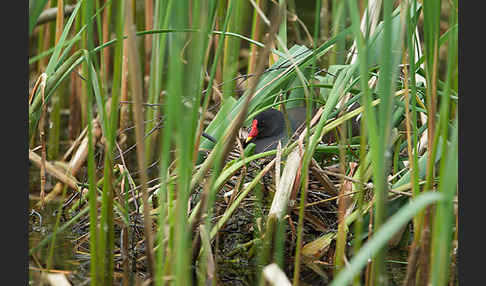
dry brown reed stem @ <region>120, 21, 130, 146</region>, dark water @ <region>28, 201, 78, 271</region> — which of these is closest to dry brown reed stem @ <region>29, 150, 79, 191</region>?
dark water @ <region>28, 201, 78, 271</region>

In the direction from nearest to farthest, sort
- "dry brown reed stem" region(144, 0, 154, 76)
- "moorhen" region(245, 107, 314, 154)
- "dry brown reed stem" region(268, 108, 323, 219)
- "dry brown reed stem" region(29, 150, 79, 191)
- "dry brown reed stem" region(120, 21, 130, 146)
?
1. "dry brown reed stem" region(268, 108, 323, 219)
2. "dry brown reed stem" region(29, 150, 79, 191)
3. "moorhen" region(245, 107, 314, 154)
4. "dry brown reed stem" region(120, 21, 130, 146)
5. "dry brown reed stem" region(144, 0, 154, 76)

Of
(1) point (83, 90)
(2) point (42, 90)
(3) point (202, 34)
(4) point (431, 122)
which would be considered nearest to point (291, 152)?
(4) point (431, 122)

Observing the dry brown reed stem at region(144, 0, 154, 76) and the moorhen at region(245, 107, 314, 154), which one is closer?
the moorhen at region(245, 107, 314, 154)

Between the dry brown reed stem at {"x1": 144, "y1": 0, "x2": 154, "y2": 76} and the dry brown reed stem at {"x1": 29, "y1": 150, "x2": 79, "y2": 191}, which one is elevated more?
the dry brown reed stem at {"x1": 144, "y1": 0, "x2": 154, "y2": 76}

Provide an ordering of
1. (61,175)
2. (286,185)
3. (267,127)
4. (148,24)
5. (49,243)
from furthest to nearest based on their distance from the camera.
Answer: (148,24) < (267,127) < (61,175) < (49,243) < (286,185)

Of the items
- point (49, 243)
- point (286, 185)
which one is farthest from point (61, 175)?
point (286, 185)

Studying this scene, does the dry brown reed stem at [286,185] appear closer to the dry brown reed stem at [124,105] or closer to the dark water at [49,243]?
the dark water at [49,243]

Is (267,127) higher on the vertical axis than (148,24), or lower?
lower

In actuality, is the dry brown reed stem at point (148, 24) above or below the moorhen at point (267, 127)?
above

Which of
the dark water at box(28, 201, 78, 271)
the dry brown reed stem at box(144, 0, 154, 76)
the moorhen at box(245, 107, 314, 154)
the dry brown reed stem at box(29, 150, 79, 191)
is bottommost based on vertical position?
the dark water at box(28, 201, 78, 271)

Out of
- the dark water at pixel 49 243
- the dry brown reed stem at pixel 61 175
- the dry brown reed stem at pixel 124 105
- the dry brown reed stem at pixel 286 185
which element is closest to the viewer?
the dry brown reed stem at pixel 286 185

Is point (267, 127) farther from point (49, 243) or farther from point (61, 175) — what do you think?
point (49, 243)

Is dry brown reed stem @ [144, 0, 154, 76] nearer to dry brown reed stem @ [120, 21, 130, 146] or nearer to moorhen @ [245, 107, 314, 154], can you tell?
dry brown reed stem @ [120, 21, 130, 146]

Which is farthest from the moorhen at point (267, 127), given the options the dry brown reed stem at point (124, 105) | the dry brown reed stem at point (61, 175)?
the dry brown reed stem at point (61, 175)
